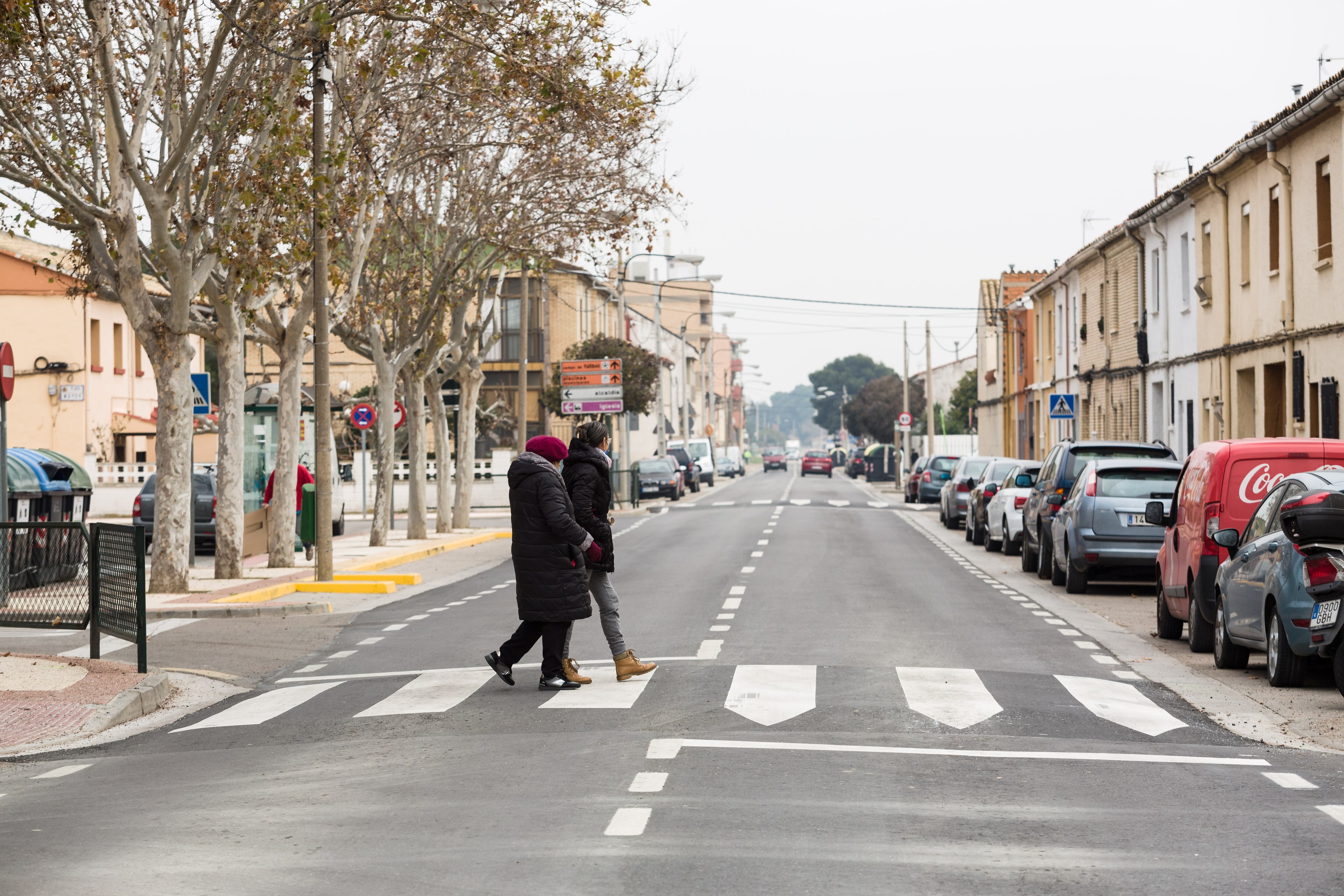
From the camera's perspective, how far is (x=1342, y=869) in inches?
237

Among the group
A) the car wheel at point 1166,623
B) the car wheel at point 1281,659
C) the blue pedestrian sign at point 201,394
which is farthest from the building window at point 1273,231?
the car wheel at point 1281,659

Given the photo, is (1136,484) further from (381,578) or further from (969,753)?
(969,753)

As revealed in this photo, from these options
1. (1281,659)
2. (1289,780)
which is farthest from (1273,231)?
(1289,780)

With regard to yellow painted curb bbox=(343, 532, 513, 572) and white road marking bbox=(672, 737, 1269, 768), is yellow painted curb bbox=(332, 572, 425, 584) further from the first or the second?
white road marking bbox=(672, 737, 1269, 768)

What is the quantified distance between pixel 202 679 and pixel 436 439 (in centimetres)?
2290

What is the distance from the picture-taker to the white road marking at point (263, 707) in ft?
34.7

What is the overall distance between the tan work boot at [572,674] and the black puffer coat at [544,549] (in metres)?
0.41

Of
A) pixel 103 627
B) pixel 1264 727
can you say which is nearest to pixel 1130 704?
pixel 1264 727

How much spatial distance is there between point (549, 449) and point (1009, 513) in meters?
17.1

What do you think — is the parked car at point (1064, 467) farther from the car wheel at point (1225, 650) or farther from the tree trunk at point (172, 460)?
the tree trunk at point (172, 460)

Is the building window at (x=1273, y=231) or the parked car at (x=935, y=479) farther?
the parked car at (x=935, y=479)

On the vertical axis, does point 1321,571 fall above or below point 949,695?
above

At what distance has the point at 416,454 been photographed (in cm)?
3366

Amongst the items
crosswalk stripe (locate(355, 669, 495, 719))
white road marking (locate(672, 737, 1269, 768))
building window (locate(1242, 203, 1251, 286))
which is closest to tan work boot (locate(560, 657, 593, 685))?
crosswalk stripe (locate(355, 669, 495, 719))
